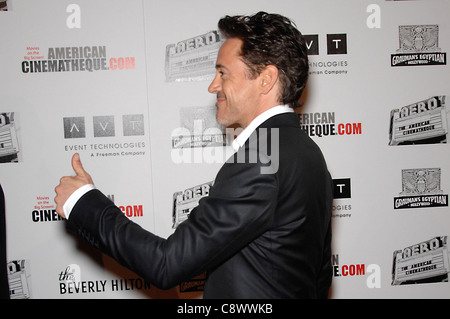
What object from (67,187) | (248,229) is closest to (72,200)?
(67,187)

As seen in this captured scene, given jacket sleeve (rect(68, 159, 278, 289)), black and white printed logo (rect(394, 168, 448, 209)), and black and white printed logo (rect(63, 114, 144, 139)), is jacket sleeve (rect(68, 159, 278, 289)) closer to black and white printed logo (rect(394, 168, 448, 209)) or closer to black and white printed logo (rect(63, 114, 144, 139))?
black and white printed logo (rect(63, 114, 144, 139))

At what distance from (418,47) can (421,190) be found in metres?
0.93

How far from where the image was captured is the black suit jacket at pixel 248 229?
0.93m

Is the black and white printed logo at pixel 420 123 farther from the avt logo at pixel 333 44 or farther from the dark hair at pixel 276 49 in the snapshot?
the dark hair at pixel 276 49

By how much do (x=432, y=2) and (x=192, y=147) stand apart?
181 cm

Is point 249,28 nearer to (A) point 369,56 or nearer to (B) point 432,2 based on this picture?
(A) point 369,56

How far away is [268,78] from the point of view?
4.02 ft

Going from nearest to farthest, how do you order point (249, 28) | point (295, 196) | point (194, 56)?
point (295, 196)
point (249, 28)
point (194, 56)

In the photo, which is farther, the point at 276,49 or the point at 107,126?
the point at 107,126

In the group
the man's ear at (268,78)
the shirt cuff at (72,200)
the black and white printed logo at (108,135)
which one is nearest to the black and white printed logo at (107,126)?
the black and white printed logo at (108,135)

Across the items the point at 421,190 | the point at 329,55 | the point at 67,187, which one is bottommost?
the point at 421,190

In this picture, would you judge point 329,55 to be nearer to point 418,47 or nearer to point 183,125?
point 418,47

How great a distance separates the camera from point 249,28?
1257mm
